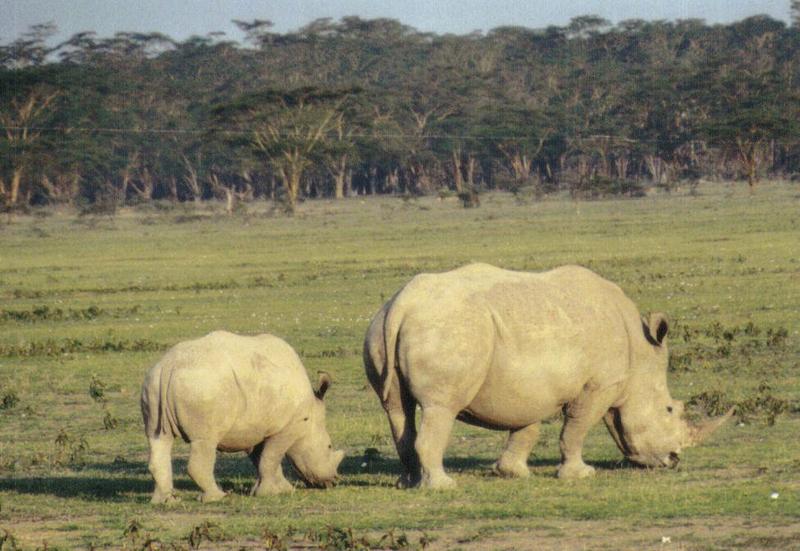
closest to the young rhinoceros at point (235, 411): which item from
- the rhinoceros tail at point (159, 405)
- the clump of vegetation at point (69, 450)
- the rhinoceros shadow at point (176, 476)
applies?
the rhinoceros tail at point (159, 405)

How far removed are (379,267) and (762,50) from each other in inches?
3721

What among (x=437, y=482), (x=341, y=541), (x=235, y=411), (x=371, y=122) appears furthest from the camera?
(x=371, y=122)

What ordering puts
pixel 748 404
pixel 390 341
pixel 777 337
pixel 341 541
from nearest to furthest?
pixel 341 541, pixel 390 341, pixel 748 404, pixel 777 337

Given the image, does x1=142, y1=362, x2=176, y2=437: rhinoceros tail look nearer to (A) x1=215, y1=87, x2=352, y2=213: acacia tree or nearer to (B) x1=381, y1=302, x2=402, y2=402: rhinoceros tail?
(B) x1=381, y1=302, x2=402, y2=402: rhinoceros tail

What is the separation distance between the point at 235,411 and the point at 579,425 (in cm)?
283

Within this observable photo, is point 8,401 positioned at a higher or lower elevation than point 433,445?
lower

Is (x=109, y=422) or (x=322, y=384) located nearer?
(x=322, y=384)

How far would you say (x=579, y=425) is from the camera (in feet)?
43.3

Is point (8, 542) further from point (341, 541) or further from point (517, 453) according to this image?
point (517, 453)

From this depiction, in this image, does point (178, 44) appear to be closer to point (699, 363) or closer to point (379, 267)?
point (379, 267)

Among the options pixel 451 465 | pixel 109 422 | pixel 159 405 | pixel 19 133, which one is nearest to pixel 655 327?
Result: pixel 451 465

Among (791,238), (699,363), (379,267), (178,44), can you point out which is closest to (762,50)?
(178,44)

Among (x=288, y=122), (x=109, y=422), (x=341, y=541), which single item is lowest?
(x=109, y=422)

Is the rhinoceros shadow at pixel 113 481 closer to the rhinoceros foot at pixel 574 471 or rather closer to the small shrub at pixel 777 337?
the rhinoceros foot at pixel 574 471
